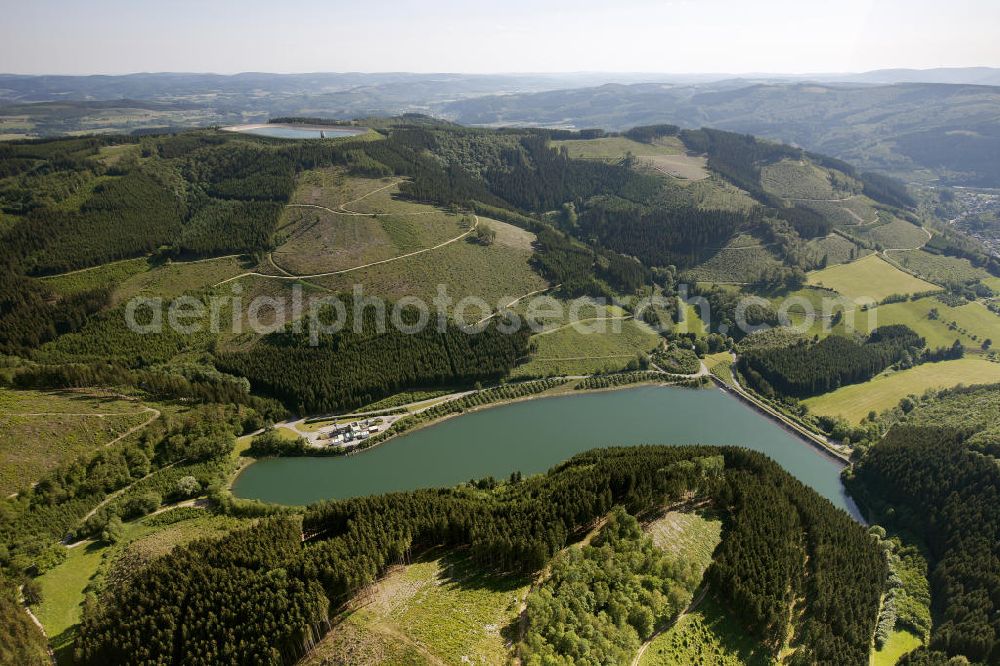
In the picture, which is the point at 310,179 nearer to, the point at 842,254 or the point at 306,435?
the point at 306,435

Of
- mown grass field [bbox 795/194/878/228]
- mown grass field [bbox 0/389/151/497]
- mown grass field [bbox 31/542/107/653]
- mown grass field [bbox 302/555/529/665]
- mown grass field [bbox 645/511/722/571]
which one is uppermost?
mown grass field [bbox 795/194/878/228]

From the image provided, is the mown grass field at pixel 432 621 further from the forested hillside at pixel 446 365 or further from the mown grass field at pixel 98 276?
the mown grass field at pixel 98 276

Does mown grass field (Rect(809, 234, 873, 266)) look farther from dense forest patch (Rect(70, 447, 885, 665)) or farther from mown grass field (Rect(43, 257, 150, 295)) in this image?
mown grass field (Rect(43, 257, 150, 295))

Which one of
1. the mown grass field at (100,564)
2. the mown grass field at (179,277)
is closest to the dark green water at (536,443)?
the mown grass field at (100,564)

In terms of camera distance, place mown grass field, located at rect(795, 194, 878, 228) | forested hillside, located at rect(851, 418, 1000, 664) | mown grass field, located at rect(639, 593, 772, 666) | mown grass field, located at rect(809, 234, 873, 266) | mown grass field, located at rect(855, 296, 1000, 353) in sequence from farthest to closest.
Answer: mown grass field, located at rect(795, 194, 878, 228) < mown grass field, located at rect(809, 234, 873, 266) < mown grass field, located at rect(855, 296, 1000, 353) < forested hillside, located at rect(851, 418, 1000, 664) < mown grass field, located at rect(639, 593, 772, 666)

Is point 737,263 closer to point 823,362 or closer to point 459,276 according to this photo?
point 823,362

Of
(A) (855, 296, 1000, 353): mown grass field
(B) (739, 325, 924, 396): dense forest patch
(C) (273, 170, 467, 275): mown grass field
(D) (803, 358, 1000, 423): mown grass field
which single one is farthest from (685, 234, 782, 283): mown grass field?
(C) (273, 170, 467, 275): mown grass field
